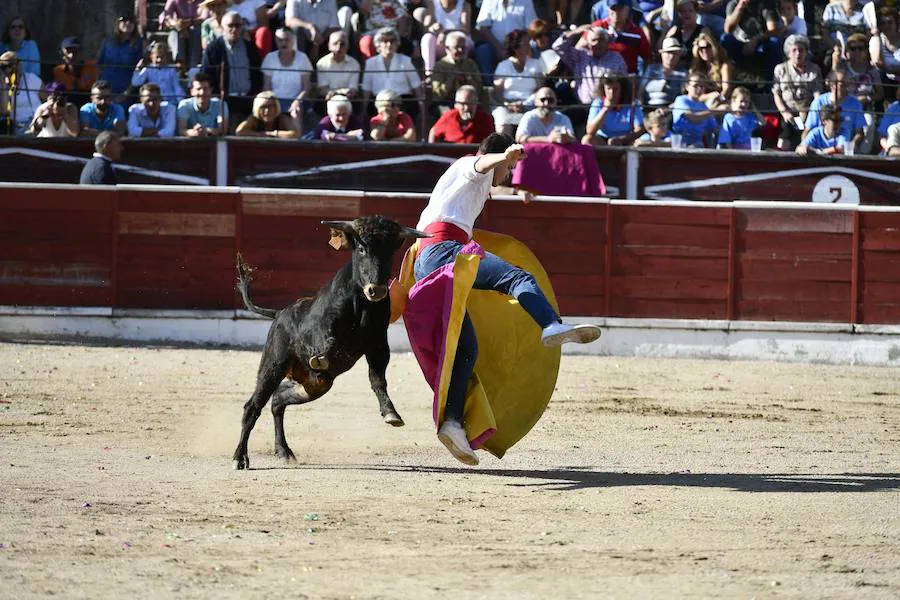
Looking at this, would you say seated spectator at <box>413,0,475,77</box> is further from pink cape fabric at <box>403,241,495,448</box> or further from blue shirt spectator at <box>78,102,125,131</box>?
pink cape fabric at <box>403,241,495,448</box>

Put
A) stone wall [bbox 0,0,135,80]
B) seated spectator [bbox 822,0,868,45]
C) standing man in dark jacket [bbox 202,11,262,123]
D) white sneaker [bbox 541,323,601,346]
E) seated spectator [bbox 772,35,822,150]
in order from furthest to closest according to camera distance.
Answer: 1. stone wall [bbox 0,0,135,80]
2. seated spectator [bbox 822,0,868,45]
3. seated spectator [bbox 772,35,822,150]
4. standing man in dark jacket [bbox 202,11,262,123]
5. white sneaker [bbox 541,323,601,346]

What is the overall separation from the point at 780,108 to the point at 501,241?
6025mm

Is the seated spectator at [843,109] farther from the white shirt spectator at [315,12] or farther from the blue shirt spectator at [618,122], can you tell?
the white shirt spectator at [315,12]

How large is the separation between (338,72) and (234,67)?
0.83 metres

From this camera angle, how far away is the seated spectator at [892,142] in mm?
12328

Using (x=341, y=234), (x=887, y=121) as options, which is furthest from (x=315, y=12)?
(x=341, y=234)

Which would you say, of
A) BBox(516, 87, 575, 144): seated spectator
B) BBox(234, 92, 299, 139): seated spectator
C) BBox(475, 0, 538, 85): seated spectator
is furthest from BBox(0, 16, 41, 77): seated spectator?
BBox(516, 87, 575, 144): seated spectator

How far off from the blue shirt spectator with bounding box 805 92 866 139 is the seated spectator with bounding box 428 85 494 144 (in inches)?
103

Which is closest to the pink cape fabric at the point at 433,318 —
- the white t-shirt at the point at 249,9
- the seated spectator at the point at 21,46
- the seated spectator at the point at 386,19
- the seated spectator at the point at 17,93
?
the seated spectator at the point at 386,19

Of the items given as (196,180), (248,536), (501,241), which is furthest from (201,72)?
(248,536)

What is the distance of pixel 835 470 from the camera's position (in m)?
6.80

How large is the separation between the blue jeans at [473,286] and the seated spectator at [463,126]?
5.55 meters

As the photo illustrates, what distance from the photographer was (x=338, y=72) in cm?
1182

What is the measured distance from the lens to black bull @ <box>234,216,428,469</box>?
606 cm
